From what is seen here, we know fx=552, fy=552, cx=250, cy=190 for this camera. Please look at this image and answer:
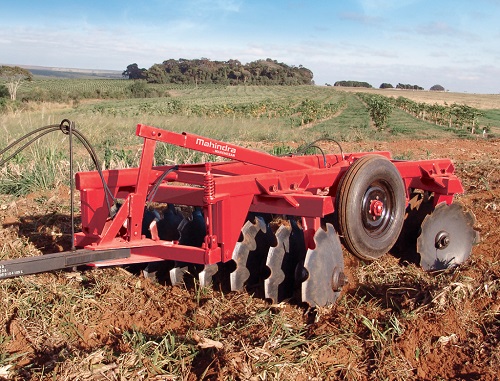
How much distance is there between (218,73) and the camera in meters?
95.4

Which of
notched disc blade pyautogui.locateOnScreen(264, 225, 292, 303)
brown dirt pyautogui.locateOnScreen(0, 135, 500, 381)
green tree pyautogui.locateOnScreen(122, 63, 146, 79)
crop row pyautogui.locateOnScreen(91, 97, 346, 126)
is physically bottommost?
brown dirt pyautogui.locateOnScreen(0, 135, 500, 381)

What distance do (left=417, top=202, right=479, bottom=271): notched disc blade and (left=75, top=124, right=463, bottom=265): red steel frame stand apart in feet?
3.95

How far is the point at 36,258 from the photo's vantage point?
321 centimetres

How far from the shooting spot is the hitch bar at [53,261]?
3096mm

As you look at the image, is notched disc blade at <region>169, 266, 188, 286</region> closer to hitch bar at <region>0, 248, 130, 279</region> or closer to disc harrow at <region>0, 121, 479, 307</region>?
disc harrow at <region>0, 121, 479, 307</region>

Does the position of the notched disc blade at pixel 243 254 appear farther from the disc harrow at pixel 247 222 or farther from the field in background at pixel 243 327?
the field in background at pixel 243 327

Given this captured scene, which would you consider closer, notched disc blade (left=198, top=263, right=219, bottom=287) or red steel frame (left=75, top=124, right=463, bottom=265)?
red steel frame (left=75, top=124, right=463, bottom=265)

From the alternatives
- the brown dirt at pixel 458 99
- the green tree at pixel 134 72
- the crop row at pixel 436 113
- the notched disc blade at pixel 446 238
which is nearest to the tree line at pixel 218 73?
the green tree at pixel 134 72

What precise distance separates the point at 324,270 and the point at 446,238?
1.83 metres

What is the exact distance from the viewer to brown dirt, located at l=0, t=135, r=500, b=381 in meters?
3.19

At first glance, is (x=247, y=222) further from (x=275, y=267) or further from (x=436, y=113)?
(x=436, y=113)

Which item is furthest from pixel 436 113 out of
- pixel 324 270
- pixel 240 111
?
pixel 324 270

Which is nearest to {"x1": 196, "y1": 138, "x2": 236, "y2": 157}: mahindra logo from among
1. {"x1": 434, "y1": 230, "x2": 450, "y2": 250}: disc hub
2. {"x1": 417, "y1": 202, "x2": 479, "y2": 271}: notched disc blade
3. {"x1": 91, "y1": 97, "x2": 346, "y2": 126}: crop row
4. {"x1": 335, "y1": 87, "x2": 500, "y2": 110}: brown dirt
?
{"x1": 417, "y1": 202, "x2": 479, "y2": 271}: notched disc blade

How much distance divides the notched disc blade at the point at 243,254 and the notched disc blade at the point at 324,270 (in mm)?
540
